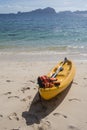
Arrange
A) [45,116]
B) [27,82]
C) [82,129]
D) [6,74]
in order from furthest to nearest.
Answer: [6,74]
[27,82]
[45,116]
[82,129]

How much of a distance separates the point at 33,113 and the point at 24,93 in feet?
4.00

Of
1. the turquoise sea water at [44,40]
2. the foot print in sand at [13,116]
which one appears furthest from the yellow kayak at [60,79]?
the turquoise sea water at [44,40]

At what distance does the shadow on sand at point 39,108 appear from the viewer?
579 centimetres

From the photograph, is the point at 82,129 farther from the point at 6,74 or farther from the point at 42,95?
the point at 6,74

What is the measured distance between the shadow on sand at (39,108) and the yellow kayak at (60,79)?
0.22 meters

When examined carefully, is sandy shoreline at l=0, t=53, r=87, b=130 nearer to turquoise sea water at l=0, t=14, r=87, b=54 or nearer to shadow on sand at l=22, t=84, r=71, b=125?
shadow on sand at l=22, t=84, r=71, b=125

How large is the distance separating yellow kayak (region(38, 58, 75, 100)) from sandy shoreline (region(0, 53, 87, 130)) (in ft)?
0.88

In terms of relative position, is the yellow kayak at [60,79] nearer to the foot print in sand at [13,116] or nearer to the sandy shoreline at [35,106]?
the sandy shoreline at [35,106]

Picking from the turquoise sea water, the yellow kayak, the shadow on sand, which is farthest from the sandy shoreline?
the turquoise sea water

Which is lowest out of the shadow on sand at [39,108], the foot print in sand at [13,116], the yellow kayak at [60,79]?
the foot print in sand at [13,116]

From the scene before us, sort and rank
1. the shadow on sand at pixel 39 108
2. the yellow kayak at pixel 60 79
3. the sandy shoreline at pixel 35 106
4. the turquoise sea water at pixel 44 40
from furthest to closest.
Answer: the turquoise sea water at pixel 44 40 → the yellow kayak at pixel 60 79 → the shadow on sand at pixel 39 108 → the sandy shoreline at pixel 35 106

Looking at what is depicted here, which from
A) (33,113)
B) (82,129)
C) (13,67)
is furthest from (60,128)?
(13,67)

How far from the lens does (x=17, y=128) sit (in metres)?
5.44

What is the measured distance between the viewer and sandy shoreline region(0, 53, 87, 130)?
18.2ft
